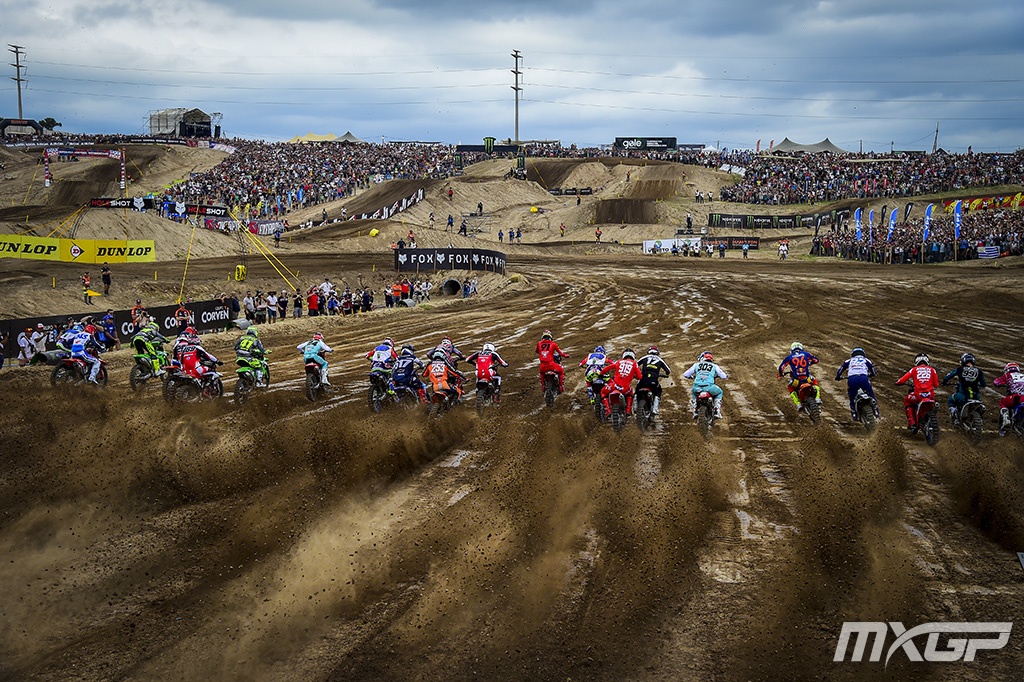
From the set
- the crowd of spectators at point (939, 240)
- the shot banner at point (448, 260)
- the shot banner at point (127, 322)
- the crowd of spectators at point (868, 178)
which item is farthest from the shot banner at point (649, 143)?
the shot banner at point (127, 322)

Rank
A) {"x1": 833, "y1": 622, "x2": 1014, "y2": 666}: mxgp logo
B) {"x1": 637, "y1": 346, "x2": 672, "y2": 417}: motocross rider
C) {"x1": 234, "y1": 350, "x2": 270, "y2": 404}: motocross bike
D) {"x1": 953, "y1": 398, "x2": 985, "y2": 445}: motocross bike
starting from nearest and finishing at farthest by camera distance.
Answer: {"x1": 833, "y1": 622, "x2": 1014, "y2": 666}: mxgp logo → {"x1": 953, "y1": 398, "x2": 985, "y2": 445}: motocross bike → {"x1": 637, "y1": 346, "x2": 672, "y2": 417}: motocross rider → {"x1": 234, "y1": 350, "x2": 270, "y2": 404}: motocross bike

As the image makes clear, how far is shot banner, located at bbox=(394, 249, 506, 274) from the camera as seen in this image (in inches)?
1554

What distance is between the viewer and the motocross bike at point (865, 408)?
12.8 meters

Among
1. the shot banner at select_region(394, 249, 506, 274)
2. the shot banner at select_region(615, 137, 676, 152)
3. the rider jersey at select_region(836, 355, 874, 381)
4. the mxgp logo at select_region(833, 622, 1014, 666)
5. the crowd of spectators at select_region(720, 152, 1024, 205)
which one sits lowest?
the mxgp logo at select_region(833, 622, 1014, 666)

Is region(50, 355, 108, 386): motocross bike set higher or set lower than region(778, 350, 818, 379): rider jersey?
lower

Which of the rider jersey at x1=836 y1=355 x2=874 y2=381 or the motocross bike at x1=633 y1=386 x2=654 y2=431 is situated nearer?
the rider jersey at x1=836 y1=355 x2=874 y2=381

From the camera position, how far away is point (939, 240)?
43781 mm

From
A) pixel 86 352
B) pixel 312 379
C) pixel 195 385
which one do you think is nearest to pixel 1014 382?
pixel 312 379

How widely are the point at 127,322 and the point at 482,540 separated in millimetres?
19681

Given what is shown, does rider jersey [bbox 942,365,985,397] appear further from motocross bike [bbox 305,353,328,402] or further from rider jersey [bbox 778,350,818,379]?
motocross bike [bbox 305,353,328,402]

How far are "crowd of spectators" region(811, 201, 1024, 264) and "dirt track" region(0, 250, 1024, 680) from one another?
30921mm

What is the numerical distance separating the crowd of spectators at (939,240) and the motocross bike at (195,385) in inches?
1616

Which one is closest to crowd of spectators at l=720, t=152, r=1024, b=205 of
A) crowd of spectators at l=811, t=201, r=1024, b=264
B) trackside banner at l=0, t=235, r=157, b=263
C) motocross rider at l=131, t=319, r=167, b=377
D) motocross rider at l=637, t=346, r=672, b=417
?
crowd of spectators at l=811, t=201, r=1024, b=264

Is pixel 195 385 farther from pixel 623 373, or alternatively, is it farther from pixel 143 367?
pixel 623 373
